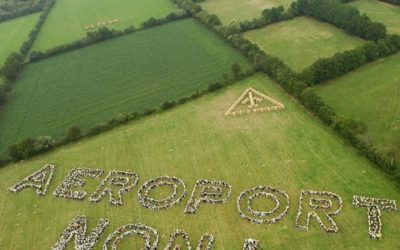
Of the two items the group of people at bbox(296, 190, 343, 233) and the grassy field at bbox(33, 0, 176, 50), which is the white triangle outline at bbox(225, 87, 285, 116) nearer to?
the group of people at bbox(296, 190, 343, 233)

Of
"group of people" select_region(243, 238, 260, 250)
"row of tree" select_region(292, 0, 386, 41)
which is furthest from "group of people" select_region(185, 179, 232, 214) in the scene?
"row of tree" select_region(292, 0, 386, 41)

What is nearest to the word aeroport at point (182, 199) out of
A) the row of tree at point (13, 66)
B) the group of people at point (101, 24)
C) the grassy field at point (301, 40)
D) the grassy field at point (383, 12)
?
the row of tree at point (13, 66)

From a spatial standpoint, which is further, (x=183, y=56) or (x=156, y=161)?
(x=183, y=56)

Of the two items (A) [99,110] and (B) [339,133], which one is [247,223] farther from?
(A) [99,110]

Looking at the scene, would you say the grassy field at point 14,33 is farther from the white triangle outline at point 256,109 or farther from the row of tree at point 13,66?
the white triangle outline at point 256,109

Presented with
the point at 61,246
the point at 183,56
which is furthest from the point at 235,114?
the point at 61,246

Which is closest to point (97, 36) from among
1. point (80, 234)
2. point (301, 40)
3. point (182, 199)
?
point (301, 40)

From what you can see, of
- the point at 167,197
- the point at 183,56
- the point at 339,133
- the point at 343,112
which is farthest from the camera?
the point at 183,56
